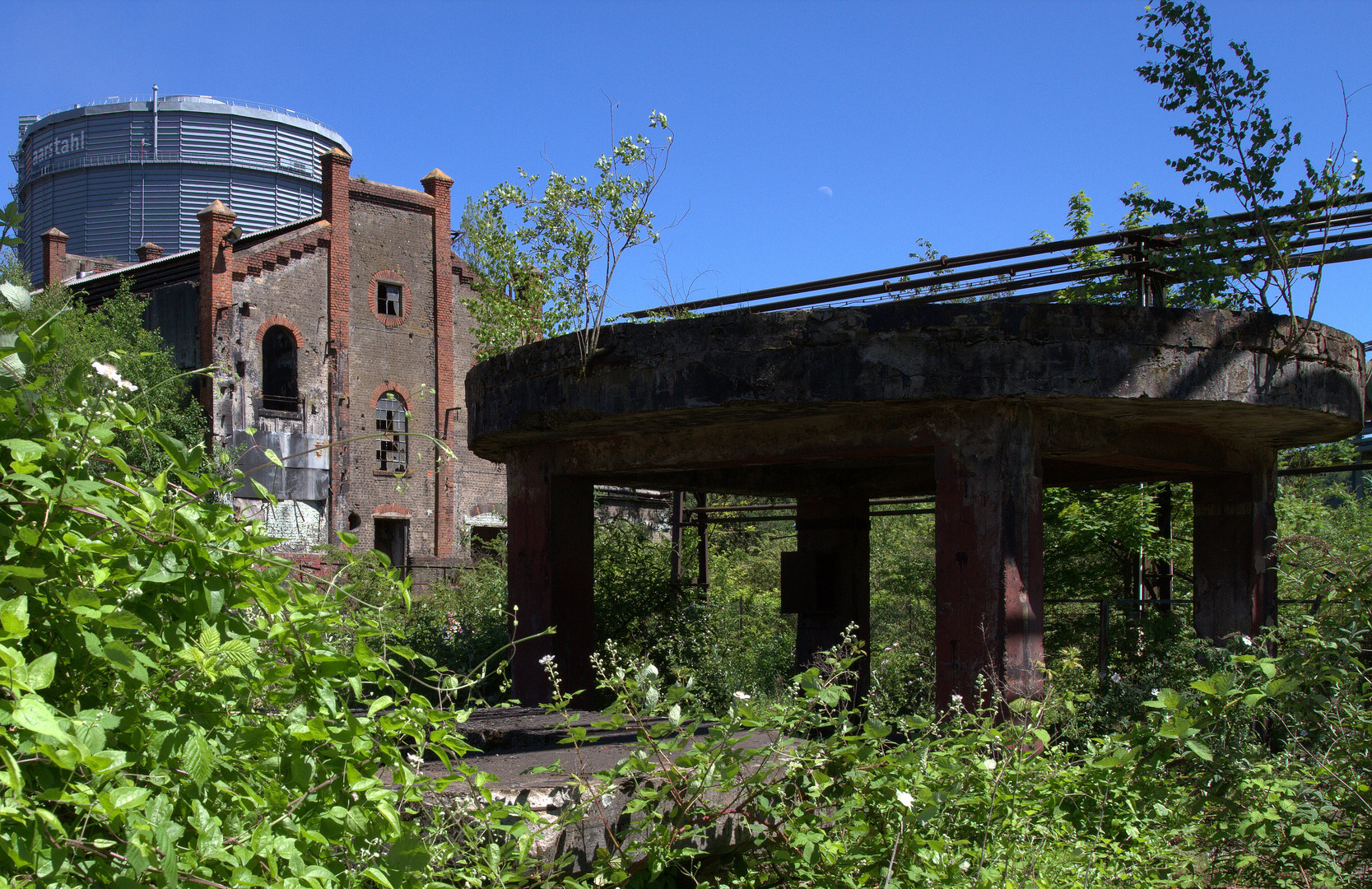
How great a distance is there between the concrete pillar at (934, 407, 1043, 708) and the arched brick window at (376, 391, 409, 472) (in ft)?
71.2

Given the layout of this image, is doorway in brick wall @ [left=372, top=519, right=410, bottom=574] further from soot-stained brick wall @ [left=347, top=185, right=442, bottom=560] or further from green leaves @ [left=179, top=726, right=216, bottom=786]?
green leaves @ [left=179, top=726, right=216, bottom=786]

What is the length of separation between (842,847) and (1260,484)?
5.21m

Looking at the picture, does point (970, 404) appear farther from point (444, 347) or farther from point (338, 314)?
point (444, 347)

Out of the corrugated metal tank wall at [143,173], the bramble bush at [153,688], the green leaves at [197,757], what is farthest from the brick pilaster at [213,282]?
the corrugated metal tank wall at [143,173]

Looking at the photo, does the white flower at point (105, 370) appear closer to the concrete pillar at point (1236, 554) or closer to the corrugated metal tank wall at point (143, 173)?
the concrete pillar at point (1236, 554)

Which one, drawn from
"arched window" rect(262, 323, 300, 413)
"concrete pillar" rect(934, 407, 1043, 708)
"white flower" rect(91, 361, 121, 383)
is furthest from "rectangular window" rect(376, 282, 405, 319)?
"white flower" rect(91, 361, 121, 383)

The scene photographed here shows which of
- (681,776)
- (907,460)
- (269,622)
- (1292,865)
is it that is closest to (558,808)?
(681,776)

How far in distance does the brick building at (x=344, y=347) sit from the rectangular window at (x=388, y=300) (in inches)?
1.1

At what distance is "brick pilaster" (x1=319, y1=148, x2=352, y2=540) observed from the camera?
2442 centimetres

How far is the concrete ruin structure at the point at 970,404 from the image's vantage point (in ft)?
16.4

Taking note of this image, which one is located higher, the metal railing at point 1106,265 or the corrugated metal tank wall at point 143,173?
the corrugated metal tank wall at point 143,173

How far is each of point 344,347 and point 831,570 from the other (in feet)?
61.0

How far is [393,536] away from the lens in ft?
84.3

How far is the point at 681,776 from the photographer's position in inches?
121
